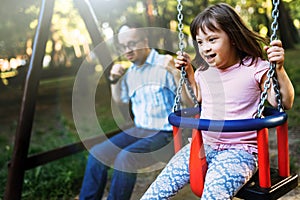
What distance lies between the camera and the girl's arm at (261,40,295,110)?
63.1 inches

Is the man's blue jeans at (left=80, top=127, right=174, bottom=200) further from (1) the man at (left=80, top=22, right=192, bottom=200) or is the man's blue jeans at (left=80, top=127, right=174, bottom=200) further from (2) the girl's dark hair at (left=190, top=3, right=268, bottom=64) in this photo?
(2) the girl's dark hair at (left=190, top=3, right=268, bottom=64)

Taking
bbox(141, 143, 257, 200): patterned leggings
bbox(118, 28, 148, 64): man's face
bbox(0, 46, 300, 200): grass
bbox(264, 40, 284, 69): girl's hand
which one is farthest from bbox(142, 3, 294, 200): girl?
bbox(0, 46, 300, 200): grass

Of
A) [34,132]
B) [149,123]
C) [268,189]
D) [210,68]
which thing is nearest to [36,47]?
[149,123]

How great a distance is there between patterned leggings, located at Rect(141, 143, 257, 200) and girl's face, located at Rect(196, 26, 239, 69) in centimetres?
42

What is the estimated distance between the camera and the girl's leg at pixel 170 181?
5.94 ft

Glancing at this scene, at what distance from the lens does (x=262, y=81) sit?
1802 mm

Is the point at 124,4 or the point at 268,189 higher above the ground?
the point at 124,4

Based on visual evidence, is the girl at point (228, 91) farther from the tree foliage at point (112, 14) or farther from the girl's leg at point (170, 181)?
the tree foliage at point (112, 14)

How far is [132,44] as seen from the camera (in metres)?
2.63

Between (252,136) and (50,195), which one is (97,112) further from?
(252,136)

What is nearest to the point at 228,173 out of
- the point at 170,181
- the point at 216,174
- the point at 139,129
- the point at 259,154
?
the point at 216,174

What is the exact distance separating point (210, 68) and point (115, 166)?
A: 0.88 m

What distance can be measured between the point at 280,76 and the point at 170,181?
0.67 metres

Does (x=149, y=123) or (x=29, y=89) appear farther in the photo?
(x=29, y=89)
